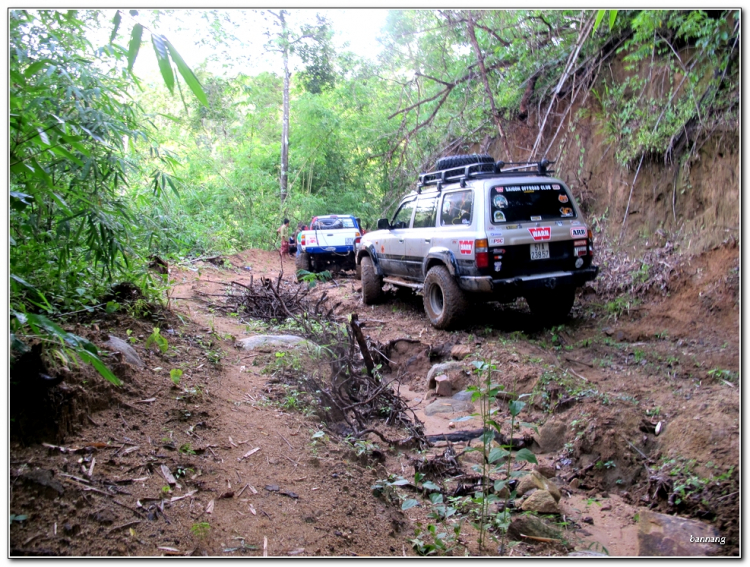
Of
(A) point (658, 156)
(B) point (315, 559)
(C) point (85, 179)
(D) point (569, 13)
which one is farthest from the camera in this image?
(D) point (569, 13)

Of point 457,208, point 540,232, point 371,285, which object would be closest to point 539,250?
point 540,232

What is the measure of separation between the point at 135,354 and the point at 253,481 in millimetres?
1609

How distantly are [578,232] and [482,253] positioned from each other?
4.29ft

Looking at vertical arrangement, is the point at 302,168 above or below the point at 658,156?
above

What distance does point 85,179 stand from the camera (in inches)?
136

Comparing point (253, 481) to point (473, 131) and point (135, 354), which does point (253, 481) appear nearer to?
point (135, 354)

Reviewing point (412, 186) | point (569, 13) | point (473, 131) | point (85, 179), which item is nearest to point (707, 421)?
point (85, 179)

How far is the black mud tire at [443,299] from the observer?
6.77m

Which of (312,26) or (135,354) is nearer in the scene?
(135,354)

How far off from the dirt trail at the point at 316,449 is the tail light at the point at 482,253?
3.20 ft

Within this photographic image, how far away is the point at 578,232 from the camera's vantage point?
6.50m

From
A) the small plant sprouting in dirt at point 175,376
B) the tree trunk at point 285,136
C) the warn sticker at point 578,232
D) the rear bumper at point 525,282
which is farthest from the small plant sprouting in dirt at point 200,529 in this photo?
the tree trunk at point 285,136

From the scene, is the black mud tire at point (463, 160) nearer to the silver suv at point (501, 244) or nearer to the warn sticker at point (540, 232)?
the silver suv at point (501, 244)

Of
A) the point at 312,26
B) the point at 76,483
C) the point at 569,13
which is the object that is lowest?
the point at 76,483
